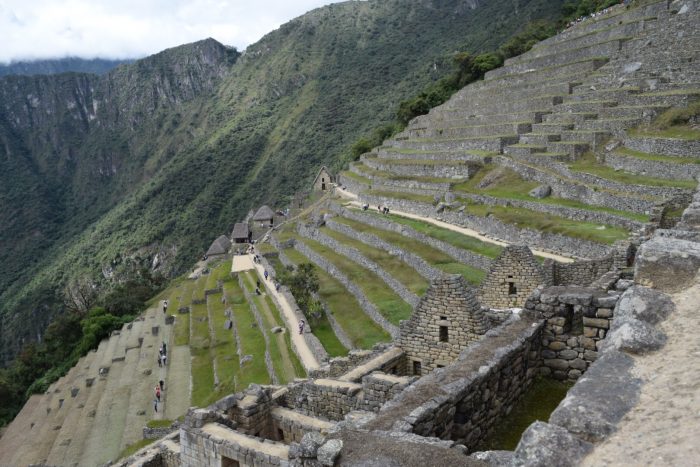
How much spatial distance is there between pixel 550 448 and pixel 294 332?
20.1m

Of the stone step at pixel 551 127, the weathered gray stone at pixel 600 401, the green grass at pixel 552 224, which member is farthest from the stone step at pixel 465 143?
the weathered gray stone at pixel 600 401

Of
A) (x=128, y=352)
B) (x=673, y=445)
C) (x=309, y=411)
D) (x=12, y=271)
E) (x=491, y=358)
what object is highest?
(x=673, y=445)

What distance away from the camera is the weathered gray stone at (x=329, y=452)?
3752mm

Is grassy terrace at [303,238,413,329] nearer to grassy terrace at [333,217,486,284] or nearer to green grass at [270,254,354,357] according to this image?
green grass at [270,254,354,357]

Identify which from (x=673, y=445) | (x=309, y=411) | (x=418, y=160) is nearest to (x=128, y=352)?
(x=418, y=160)

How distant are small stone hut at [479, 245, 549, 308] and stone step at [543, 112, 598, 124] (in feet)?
68.4

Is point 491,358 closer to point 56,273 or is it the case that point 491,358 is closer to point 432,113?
point 432,113

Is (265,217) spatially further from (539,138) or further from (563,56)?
(539,138)

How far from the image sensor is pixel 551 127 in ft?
102

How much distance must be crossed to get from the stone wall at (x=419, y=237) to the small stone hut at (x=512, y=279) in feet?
22.3

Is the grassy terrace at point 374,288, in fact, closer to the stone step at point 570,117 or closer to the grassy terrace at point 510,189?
the grassy terrace at point 510,189

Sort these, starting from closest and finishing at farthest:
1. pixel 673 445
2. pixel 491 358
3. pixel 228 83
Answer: pixel 673 445
pixel 491 358
pixel 228 83

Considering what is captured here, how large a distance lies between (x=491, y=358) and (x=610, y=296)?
1410 millimetres

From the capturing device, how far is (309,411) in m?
7.89
